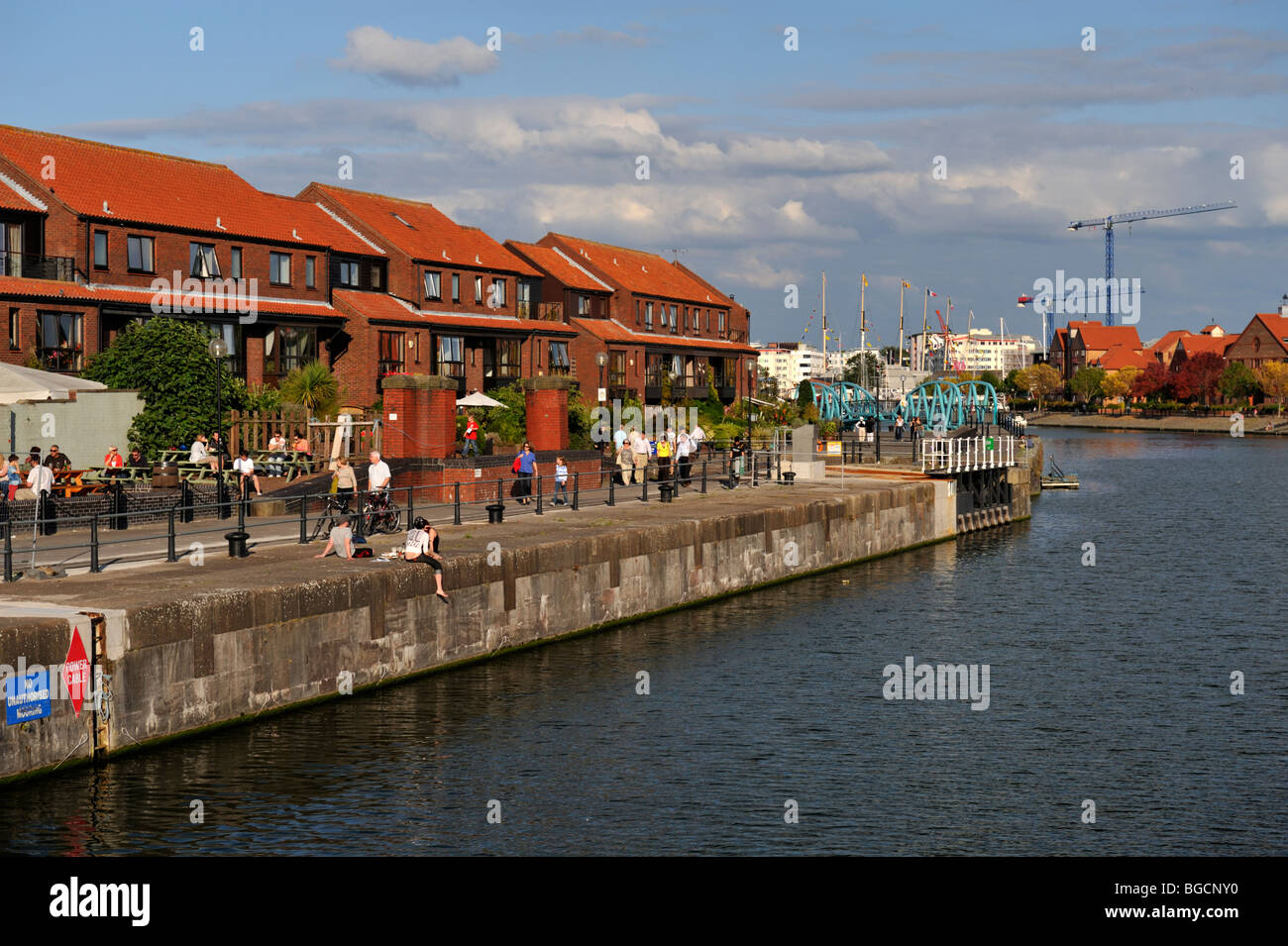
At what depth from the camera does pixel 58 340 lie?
1797 inches

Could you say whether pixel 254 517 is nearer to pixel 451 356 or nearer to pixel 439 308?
pixel 451 356

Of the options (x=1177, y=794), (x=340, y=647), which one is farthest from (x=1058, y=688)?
(x=340, y=647)

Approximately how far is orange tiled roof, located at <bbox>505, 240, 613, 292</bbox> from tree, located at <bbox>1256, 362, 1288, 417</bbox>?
109 meters

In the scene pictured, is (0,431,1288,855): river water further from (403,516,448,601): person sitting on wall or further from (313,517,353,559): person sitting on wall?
(313,517,353,559): person sitting on wall

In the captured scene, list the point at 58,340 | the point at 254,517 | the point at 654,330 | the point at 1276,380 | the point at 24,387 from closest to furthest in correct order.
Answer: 1. the point at 24,387
2. the point at 254,517
3. the point at 58,340
4. the point at 654,330
5. the point at 1276,380

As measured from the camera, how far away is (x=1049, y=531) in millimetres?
53844

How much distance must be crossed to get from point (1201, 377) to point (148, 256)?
160034 millimetres

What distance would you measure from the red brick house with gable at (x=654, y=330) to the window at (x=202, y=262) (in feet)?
89.0

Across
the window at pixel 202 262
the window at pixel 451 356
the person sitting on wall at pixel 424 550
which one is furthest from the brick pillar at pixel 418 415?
the window at pixel 451 356

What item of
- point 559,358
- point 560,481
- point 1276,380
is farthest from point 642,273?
point 1276,380

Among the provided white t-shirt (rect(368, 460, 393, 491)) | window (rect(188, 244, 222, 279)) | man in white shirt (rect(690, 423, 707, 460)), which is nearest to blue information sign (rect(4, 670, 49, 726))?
white t-shirt (rect(368, 460, 393, 491))

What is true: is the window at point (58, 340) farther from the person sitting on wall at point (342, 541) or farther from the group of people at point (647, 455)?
the person sitting on wall at point (342, 541)
